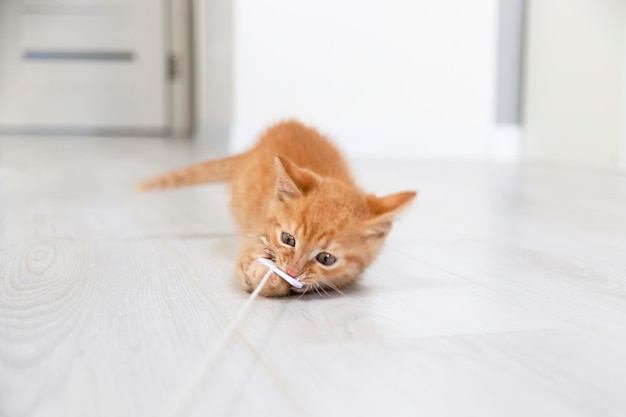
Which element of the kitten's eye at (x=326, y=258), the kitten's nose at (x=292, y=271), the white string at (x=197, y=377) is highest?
the kitten's eye at (x=326, y=258)

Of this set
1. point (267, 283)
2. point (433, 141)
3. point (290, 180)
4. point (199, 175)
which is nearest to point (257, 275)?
point (267, 283)

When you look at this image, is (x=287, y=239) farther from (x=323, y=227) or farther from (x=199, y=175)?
(x=199, y=175)

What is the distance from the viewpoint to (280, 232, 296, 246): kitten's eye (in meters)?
0.94

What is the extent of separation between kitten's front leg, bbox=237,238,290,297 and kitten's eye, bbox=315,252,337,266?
2.1 inches

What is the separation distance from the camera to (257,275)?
0.94 meters

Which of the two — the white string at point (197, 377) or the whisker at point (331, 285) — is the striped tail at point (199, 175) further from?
the white string at point (197, 377)

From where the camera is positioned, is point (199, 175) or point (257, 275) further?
point (199, 175)

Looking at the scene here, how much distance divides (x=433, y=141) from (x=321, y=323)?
8.62ft

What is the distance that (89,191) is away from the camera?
81.6 inches

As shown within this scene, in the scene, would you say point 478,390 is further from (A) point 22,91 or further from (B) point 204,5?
(A) point 22,91

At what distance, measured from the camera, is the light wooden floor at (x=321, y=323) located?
0.61 metres

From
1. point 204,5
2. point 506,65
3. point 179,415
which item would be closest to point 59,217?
point 179,415

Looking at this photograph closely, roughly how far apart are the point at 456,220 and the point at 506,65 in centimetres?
195

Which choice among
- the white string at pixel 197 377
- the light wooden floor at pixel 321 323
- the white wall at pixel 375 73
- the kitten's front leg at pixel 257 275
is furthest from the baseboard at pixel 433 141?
the white string at pixel 197 377
